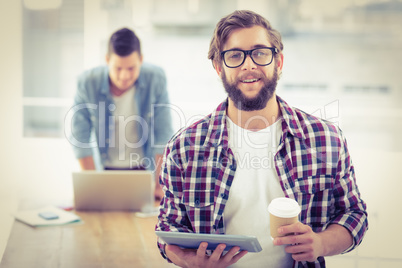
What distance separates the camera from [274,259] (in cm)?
145

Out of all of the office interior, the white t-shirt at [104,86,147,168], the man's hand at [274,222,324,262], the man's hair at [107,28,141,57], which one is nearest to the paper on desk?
the white t-shirt at [104,86,147,168]

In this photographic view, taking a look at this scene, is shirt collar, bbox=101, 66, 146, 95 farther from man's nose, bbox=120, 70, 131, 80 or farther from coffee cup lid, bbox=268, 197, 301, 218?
coffee cup lid, bbox=268, 197, 301, 218

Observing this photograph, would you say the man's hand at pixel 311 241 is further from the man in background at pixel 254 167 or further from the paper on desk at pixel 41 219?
the paper on desk at pixel 41 219

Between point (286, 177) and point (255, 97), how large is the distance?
271 millimetres

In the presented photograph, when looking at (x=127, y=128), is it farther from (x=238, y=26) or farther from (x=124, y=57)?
(x=238, y=26)

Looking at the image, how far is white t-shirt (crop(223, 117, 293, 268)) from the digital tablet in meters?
0.17

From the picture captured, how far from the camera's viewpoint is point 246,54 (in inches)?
59.9

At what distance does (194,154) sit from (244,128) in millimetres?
192

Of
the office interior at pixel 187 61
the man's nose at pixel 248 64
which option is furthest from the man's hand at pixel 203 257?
the office interior at pixel 187 61

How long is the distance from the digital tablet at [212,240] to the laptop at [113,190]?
97 cm

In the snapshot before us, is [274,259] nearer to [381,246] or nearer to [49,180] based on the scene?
[381,246]

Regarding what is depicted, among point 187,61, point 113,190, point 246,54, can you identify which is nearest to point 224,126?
point 246,54

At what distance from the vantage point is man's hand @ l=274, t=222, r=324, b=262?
1275 millimetres

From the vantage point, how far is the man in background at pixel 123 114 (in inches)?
120
